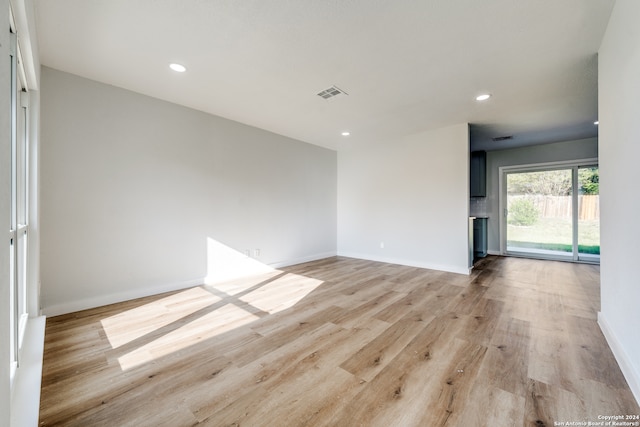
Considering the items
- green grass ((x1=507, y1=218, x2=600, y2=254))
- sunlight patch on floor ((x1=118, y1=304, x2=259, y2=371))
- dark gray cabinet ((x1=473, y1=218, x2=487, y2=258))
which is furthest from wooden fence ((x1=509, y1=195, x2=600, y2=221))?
sunlight patch on floor ((x1=118, y1=304, x2=259, y2=371))

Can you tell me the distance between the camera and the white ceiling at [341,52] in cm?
182

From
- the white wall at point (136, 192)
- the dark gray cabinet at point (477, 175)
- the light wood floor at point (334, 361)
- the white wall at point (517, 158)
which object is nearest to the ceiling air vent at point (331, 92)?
the white wall at point (136, 192)

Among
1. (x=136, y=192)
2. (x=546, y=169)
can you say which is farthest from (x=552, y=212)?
(x=136, y=192)

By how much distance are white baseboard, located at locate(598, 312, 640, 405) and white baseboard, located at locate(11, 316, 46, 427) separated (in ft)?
10.3

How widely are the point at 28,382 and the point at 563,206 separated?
308 inches

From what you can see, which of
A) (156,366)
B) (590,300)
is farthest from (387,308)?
(590,300)

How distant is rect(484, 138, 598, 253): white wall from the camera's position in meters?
5.07

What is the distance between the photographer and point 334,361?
1778 millimetres

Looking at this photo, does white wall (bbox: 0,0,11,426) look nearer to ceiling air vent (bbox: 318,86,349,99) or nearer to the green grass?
ceiling air vent (bbox: 318,86,349,99)

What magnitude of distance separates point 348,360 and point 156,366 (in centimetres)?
132

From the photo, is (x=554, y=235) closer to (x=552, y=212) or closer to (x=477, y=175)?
(x=552, y=212)

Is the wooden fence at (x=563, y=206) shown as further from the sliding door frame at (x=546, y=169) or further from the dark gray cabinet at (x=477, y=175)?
the dark gray cabinet at (x=477, y=175)

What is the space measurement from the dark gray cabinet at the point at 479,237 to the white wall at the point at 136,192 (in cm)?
443

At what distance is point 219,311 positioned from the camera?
2656mm
